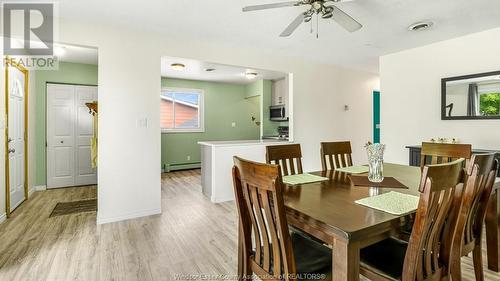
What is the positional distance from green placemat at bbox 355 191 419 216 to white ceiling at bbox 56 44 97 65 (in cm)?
415

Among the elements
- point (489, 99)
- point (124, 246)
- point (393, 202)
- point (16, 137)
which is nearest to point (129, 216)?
point (124, 246)

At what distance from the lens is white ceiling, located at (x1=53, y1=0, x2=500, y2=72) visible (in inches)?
98.3

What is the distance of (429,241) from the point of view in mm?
1146

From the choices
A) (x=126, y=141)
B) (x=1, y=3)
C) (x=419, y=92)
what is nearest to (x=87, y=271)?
(x=126, y=141)

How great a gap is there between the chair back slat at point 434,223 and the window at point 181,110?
6.01 metres

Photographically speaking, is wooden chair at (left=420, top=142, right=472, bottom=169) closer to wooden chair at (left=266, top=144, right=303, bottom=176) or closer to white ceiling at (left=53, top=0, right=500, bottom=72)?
wooden chair at (left=266, top=144, right=303, bottom=176)

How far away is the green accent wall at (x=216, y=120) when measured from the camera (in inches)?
254

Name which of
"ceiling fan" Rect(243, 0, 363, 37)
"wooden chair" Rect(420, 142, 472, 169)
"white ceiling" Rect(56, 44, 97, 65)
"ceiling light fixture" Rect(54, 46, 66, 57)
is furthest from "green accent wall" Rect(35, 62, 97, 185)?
"wooden chair" Rect(420, 142, 472, 169)

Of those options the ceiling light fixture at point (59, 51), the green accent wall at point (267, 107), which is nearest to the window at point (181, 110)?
the green accent wall at point (267, 107)

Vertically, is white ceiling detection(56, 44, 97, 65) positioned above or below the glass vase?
above

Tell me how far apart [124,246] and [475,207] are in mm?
2668

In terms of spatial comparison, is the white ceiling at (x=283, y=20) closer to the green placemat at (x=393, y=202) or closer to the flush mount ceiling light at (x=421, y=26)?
the flush mount ceiling light at (x=421, y=26)

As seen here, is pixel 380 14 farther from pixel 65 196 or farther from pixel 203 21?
pixel 65 196

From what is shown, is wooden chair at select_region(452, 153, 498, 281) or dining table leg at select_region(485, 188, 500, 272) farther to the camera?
dining table leg at select_region(485, 188, 500, 272)
